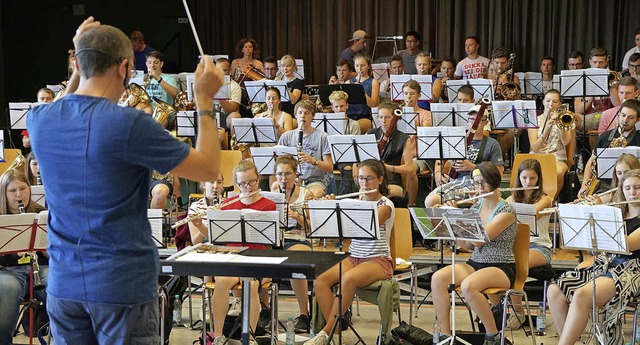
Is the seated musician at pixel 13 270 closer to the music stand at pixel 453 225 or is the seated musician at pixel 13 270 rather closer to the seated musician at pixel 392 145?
the music stand at pixel 453 225

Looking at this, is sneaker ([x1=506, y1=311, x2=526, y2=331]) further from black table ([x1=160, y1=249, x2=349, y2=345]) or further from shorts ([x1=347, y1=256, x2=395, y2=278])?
black table ([x1=160, y1=249, x2=349, y2=345])

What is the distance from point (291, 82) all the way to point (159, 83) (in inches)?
61.1

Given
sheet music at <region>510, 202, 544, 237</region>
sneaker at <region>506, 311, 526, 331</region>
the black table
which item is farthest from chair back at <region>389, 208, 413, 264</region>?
the black table

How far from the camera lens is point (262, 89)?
1009cm

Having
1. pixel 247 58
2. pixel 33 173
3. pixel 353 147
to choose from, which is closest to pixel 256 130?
pixel 353 147

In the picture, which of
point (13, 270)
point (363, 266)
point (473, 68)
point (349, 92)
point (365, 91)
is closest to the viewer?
point (13, 270)

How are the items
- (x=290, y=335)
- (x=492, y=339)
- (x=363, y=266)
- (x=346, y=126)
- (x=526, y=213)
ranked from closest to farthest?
(x=492, y=339) → (x=290, y=335) → (x=363, y=266) → (x=526, y=213) → (x=346, y=126)

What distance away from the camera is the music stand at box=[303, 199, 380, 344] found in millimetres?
5668

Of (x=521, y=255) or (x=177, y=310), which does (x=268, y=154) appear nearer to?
(x=177, y=310)

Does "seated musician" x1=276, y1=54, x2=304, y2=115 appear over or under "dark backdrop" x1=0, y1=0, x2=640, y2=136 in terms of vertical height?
under

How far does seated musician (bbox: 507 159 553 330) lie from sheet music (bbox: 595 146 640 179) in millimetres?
687

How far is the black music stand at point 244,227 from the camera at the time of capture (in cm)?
549

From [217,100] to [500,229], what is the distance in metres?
5.34

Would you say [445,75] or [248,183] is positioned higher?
[445,75]
